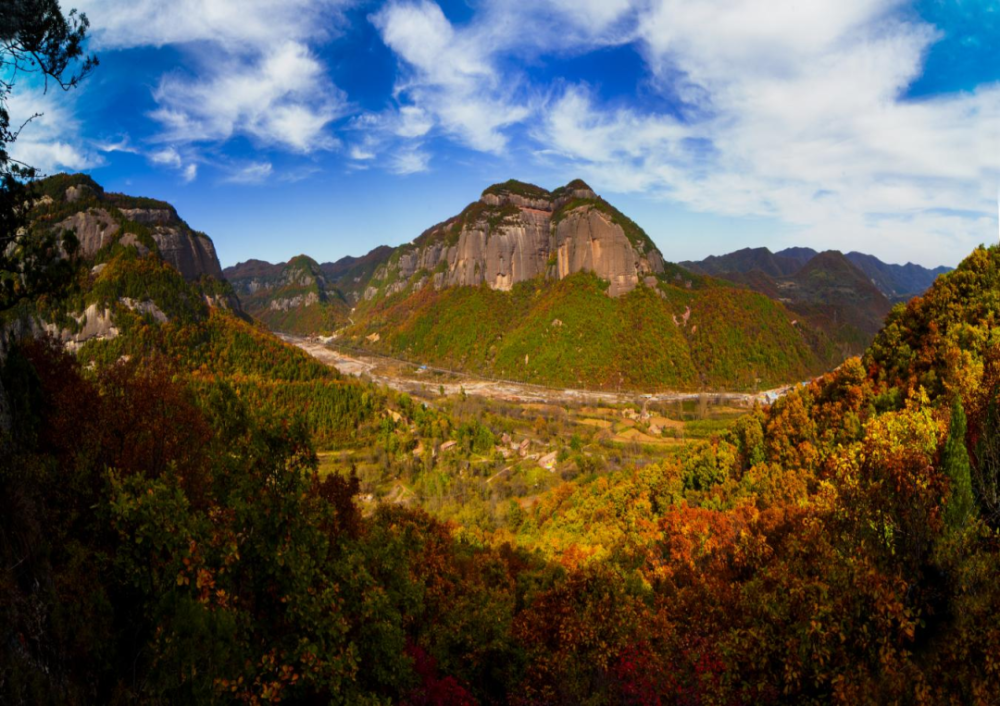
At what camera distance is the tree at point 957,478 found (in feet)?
47.4

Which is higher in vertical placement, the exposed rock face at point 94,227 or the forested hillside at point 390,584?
the exposed rock face at point 94,227

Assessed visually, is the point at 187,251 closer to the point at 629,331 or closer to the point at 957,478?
the point at 629,331

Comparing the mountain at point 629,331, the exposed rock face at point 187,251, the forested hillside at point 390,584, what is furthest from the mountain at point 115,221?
the forested hillside at point 390,584

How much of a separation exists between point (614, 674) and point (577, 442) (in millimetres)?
82049

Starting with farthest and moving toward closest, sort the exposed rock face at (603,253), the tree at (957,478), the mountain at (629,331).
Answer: the exposed rock face at (603,253) < the mountain at (629,331) < the tree at (957,478)

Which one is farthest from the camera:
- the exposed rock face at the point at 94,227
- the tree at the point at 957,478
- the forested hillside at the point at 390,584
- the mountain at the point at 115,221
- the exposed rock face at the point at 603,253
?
the exposed rock face at the point at 603,253

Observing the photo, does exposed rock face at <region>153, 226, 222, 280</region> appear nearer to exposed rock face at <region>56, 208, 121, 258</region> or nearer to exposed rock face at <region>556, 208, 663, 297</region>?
exposed rock face at <region>56, 208, 121, 258</region>

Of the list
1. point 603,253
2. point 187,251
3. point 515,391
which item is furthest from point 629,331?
point 187,251

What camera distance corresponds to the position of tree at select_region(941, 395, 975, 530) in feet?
47.4

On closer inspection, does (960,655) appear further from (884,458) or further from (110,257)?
(110,257)

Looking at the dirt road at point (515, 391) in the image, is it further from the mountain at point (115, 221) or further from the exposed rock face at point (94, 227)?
the exposed rock face at point (94, 227)

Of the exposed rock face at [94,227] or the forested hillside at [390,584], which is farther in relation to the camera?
the exposed rock face at [94,227]

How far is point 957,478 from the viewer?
15047mm

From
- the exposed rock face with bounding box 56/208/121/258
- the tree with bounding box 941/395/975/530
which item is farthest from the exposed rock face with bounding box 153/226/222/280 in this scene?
the tree with bounding box 941/395/975/530
